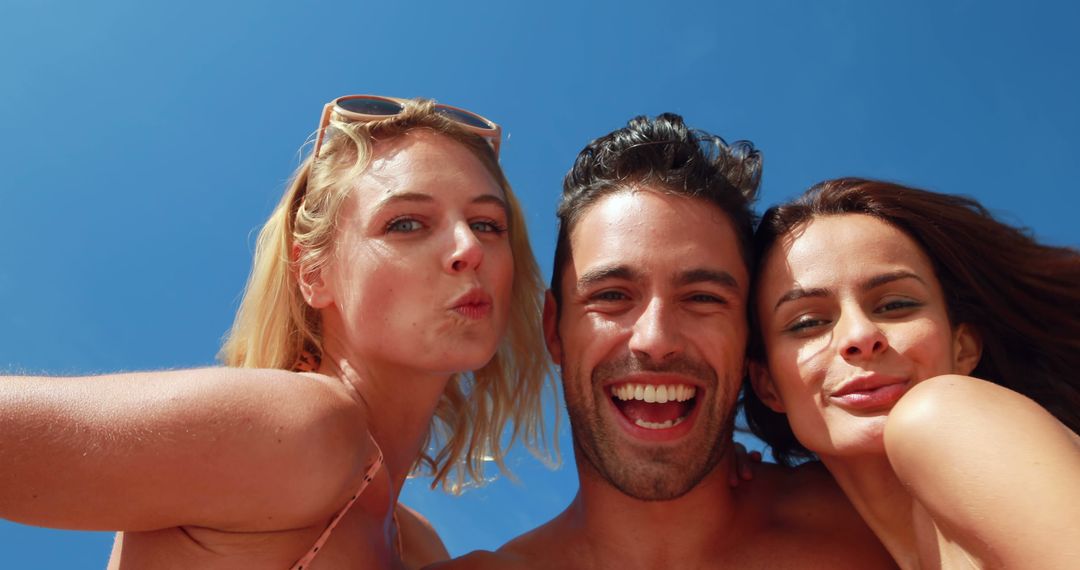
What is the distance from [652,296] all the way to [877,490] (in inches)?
54.8

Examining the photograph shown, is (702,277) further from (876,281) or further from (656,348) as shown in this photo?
(876,281)

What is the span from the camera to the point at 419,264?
3.59 m

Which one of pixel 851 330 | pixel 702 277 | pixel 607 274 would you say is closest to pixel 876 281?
pixel 851 330

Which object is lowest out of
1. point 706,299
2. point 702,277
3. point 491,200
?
point 706,299

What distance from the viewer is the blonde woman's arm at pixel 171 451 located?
2393 millimetres

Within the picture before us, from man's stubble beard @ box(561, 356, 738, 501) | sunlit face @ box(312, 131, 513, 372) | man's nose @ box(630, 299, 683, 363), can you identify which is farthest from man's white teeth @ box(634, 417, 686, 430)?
sunlit face @ box(312, 131, 513, 372)

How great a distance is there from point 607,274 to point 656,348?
50 cm

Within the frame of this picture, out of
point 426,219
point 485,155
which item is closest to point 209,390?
point 426,219

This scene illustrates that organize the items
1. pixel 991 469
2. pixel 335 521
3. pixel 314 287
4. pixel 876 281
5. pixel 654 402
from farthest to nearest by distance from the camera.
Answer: pixel 654 402, pixel 314 287, pixel 876 281, pixel 335 521, pixel 991 469

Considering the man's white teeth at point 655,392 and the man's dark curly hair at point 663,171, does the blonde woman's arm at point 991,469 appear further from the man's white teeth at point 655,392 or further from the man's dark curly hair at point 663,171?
the man's dark curly hair at point 663,171

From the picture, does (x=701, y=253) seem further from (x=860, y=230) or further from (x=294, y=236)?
(x=294, y=236)

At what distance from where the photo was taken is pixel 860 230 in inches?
150

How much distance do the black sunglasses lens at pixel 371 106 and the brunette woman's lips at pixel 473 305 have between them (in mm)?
1237

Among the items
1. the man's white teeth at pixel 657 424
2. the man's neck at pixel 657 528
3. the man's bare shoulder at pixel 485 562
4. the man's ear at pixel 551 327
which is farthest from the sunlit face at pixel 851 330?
the man's bare shoulder at pixel 485 562
